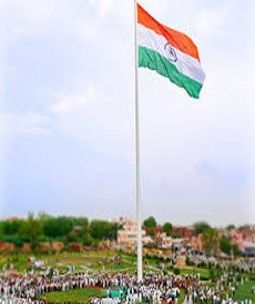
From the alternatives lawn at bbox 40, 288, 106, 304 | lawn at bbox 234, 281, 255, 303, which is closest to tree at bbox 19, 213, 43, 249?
lawn at bbox 40, 288, 106, 304

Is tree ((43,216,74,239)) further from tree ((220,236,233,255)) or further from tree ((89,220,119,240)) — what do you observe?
tree ((220,236,233,255))

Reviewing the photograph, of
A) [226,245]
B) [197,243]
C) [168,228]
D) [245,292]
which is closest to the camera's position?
[245,292]

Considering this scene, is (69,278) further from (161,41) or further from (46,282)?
(161,41)

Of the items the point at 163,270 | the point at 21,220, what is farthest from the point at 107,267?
the point at 21,220

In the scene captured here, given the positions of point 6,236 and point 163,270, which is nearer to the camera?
point 163,270

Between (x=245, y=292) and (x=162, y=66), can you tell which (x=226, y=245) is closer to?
(x=245, y=292)

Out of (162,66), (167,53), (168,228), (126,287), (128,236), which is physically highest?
(167,53)

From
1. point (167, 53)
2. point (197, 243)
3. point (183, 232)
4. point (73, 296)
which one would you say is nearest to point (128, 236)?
point (183, 232)
